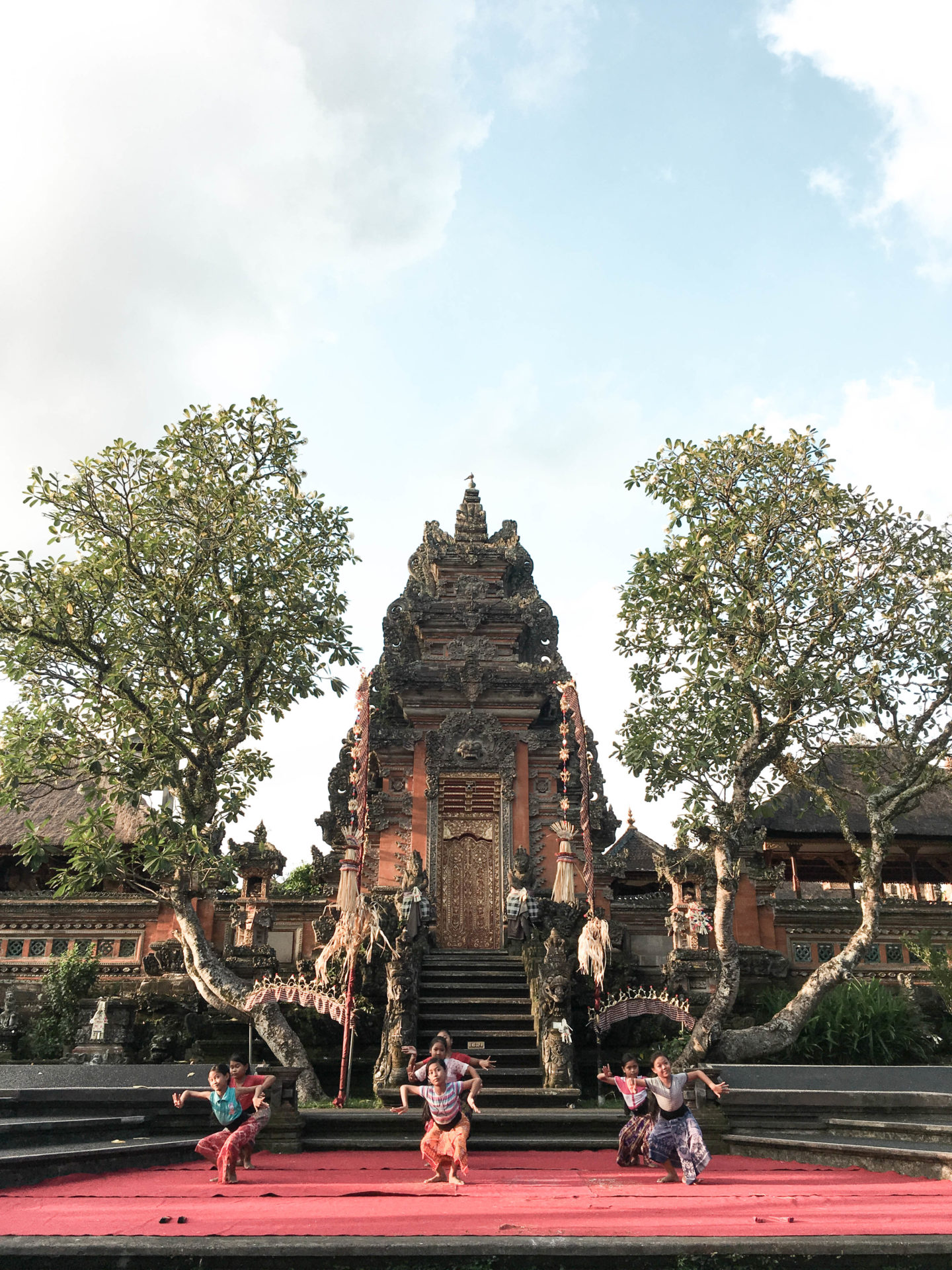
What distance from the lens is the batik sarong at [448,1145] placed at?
7316 mm

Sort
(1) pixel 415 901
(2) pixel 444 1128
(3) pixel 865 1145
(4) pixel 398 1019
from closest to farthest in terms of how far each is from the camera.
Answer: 1. (2) pixel 444 1128
2. (3) pixel 865 1145
3. (4) pixel 398 1019
4. (1) pixel 415 901

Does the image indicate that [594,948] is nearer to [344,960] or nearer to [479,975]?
[479,975]

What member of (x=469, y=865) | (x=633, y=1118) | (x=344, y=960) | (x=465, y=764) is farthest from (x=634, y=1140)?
(x=465, y=764)

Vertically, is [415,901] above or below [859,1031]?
above

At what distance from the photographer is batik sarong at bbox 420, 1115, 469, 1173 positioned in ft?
A: 24.0

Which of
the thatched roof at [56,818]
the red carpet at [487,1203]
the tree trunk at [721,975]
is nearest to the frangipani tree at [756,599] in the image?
the tree trunk at [721,975]

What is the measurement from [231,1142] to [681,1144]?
→ 3.52m

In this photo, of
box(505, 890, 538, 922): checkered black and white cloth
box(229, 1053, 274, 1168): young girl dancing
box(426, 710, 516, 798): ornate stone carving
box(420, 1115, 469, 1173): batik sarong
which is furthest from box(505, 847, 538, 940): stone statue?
box(420, 1115, 469, 1173): batik sarong

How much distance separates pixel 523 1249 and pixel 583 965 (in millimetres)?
8141

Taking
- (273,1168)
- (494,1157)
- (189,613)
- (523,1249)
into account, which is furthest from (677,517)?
(523,1249)

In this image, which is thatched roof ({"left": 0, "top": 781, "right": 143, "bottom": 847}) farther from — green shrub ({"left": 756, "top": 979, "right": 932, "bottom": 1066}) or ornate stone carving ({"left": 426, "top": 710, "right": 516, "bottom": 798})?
green shrub ({"left": 756, "top": 979, "right": 932, "bottom": 1066})

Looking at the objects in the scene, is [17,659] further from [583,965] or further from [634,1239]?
[634,1239]

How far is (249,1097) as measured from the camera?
8.16 metres

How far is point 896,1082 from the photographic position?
10727 mm
